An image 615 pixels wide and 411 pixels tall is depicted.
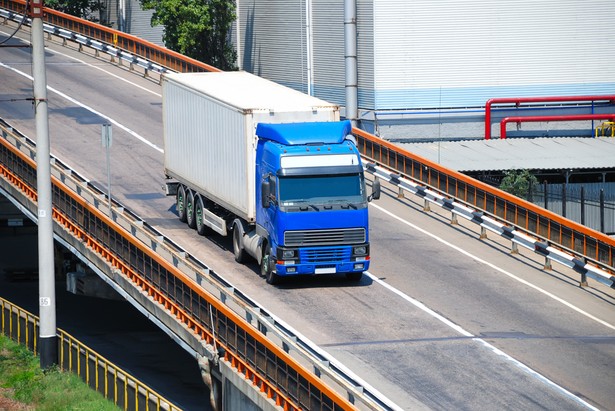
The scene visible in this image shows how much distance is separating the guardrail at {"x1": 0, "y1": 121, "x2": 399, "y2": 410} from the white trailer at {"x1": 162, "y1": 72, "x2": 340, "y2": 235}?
197 centimetres

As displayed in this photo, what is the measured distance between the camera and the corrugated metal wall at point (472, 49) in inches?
1860

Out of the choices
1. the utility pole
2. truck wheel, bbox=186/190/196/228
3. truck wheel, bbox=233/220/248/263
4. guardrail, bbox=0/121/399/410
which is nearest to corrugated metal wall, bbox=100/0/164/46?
guardrail, bbox=0/121/399/410

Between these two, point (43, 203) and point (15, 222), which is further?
point (15, 222)

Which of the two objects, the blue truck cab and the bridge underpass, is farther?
the blue truck cab

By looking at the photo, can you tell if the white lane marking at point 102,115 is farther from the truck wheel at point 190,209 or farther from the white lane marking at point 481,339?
the white lane marking at point 481,339

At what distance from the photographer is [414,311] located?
25.8 metres

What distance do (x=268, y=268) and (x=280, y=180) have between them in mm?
2169

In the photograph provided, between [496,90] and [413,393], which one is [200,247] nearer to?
[413,393]

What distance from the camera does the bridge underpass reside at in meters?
22.2

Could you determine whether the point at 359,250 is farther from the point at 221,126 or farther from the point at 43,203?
the point at 43,203

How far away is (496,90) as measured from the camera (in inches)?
1887

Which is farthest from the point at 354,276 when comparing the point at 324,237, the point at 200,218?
the point at 200,218

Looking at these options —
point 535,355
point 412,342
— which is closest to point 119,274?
point 412,342

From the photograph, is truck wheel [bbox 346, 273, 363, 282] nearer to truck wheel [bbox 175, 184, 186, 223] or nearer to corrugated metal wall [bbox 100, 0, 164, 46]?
truck wheel [bbox 175, 184, 186, 223]
